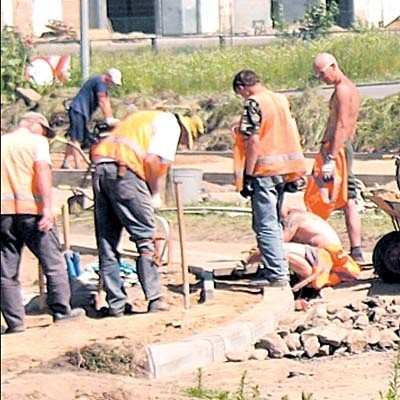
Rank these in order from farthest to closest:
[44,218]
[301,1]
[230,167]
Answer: [301,1] → [230,167] → [44,218]

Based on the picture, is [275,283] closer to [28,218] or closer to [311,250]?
[311,250]

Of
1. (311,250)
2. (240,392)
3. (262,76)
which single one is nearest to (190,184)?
(311,250)

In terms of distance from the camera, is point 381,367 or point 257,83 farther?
point 257,83

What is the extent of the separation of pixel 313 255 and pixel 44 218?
11.8 feet

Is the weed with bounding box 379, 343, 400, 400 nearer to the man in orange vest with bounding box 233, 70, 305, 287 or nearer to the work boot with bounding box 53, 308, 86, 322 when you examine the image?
the work boot with bounding box 53, 308, 86, 322

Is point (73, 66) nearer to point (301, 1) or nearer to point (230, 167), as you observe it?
point (230, 167)

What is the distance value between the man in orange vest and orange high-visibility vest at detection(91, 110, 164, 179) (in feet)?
4.28

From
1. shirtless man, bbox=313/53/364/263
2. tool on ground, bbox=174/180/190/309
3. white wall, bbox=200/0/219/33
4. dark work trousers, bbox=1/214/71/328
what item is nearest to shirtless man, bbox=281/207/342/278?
shirtless man, bbox=313/53/364/263

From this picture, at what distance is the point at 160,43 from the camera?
1992 inches

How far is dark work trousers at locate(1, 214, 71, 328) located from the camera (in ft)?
24.9

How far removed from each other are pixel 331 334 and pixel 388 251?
2.35m

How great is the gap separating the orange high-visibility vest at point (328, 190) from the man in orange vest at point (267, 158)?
1418 mm

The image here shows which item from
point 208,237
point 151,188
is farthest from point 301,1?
point 151,188

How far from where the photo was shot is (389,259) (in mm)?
11430
